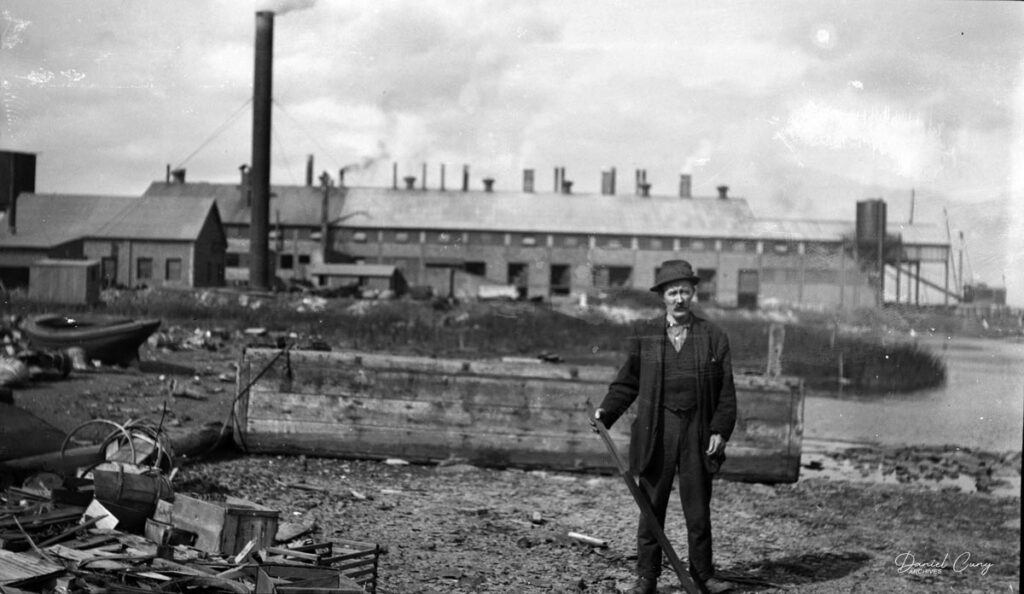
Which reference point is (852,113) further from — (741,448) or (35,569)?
(35,569)

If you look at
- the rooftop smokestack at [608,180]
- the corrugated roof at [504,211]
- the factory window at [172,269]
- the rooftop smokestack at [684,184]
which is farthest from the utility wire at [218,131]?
the rooftop smokestack at [684,184]

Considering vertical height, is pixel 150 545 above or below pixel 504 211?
below

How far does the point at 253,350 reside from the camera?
8859mm

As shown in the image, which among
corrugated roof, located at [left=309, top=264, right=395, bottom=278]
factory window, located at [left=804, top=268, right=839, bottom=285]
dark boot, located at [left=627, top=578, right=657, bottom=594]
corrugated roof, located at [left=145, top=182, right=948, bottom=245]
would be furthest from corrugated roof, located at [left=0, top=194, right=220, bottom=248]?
factory window, located at [left=804, top=268, right=839, bottom=285]

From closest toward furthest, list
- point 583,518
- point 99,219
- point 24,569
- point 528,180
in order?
1. point 24,569
2. point 583,518
3. point 99,219
4. point 528,180

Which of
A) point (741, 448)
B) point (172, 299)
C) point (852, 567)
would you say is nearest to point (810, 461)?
point (741, 448)

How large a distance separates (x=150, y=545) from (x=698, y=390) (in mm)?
3156

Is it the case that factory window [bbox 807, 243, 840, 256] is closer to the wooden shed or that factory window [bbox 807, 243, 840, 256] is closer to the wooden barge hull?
the wooden barge hull

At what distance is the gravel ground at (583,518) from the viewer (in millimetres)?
5484

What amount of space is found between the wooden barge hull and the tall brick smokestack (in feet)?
40.0

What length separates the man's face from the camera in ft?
16.4

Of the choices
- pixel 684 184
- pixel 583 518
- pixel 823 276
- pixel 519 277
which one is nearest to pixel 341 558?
pixel 583 518

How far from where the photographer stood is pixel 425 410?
28.9ft

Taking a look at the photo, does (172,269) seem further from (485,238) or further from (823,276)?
(485,238)
